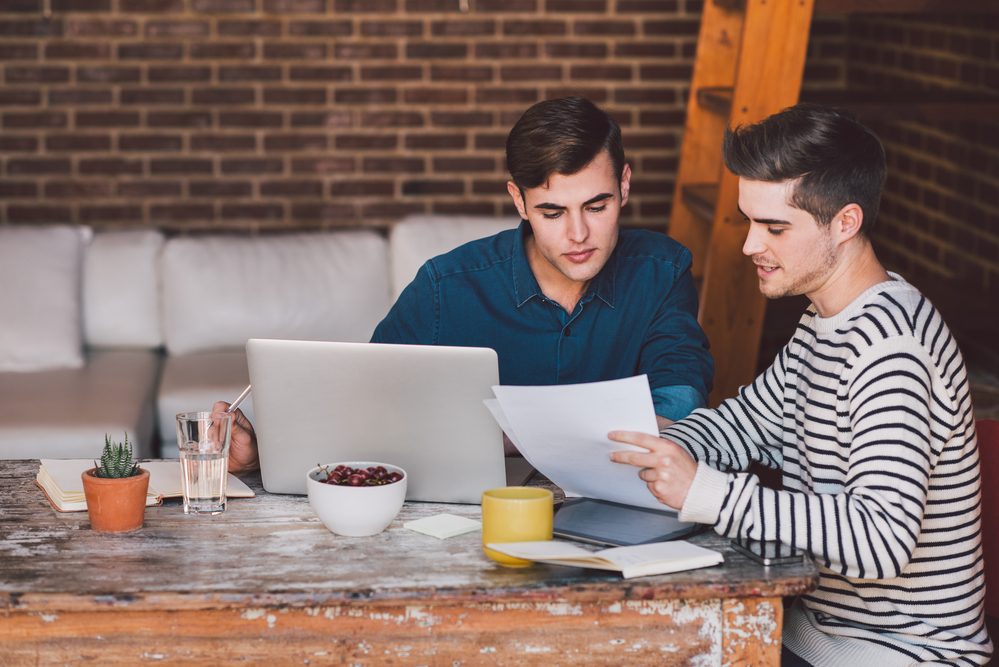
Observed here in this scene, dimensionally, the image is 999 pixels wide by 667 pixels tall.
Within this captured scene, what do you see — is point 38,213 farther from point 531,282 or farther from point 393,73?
point 531,282

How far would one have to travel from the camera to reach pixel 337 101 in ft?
12.0

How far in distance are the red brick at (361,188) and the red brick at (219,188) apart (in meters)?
0.32

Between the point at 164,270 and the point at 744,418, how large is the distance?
231 cm

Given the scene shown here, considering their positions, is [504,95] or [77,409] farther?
[504,95]

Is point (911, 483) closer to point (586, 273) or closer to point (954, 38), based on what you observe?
point (586, 273)

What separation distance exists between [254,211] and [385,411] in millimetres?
2565

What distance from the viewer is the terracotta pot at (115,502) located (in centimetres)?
125

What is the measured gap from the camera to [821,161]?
127 centimetres

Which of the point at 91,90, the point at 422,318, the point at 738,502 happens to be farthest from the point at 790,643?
the point at 91,90

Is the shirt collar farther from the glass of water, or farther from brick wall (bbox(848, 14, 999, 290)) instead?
brick wall (bbox(848, 14, 999, 290))

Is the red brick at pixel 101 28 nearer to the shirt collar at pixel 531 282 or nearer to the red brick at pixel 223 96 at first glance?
the red brick at pixel 223 96

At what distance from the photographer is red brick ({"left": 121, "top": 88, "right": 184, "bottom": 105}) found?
3.58 metres

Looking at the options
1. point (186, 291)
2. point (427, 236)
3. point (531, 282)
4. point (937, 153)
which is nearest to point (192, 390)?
point (186, 291)

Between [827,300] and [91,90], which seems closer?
[827,300]
